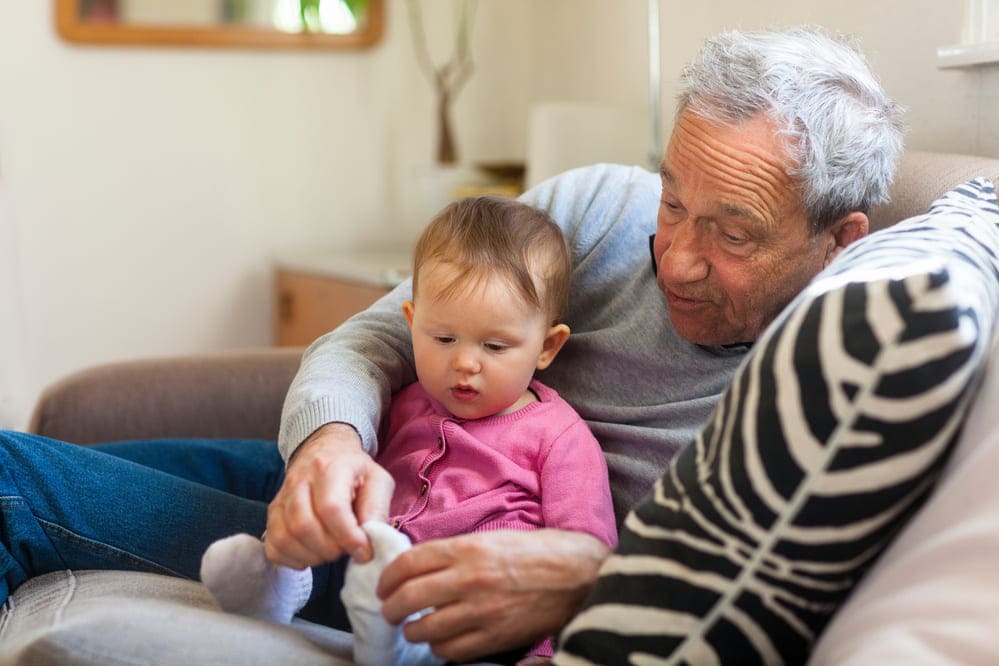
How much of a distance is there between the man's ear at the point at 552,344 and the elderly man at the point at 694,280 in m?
0.09

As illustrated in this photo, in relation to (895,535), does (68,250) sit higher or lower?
lower

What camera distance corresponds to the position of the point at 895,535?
787 millimetres

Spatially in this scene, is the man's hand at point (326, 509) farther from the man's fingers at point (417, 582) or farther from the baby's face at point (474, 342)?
the baby's face at point (474, 342)

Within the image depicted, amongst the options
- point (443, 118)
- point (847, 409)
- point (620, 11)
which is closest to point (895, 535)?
point (847, 409)

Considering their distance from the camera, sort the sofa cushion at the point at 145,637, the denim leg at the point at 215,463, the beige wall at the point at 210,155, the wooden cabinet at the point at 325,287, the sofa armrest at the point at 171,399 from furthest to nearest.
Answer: the beige wall at the point at 210,155, the wooden cabinet at the point at 325,287, the sofa armrest at the point at 171,399, the denim leg at the point at 215,463, the sofa cushion at the point at 145,637

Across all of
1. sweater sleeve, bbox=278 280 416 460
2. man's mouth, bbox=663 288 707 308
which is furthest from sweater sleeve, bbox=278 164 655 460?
man's mouth, bbox=663 288 707 308

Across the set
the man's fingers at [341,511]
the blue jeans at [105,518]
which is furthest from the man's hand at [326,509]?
the blue jeans at [105,518]

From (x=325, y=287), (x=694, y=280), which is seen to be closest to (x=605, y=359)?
(x=694, y=280)

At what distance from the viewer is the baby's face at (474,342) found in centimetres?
120

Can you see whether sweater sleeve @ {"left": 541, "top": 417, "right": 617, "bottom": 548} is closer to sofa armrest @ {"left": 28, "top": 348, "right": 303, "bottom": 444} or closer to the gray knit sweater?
the gray knit sweater

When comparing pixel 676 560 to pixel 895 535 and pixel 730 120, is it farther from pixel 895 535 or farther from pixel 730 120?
pixel 730 120

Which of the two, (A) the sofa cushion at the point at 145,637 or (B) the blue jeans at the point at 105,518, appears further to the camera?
(B) the blue jeans at the point at 105,518

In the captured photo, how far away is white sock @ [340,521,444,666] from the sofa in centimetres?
3

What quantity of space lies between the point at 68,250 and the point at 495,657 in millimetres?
2292
